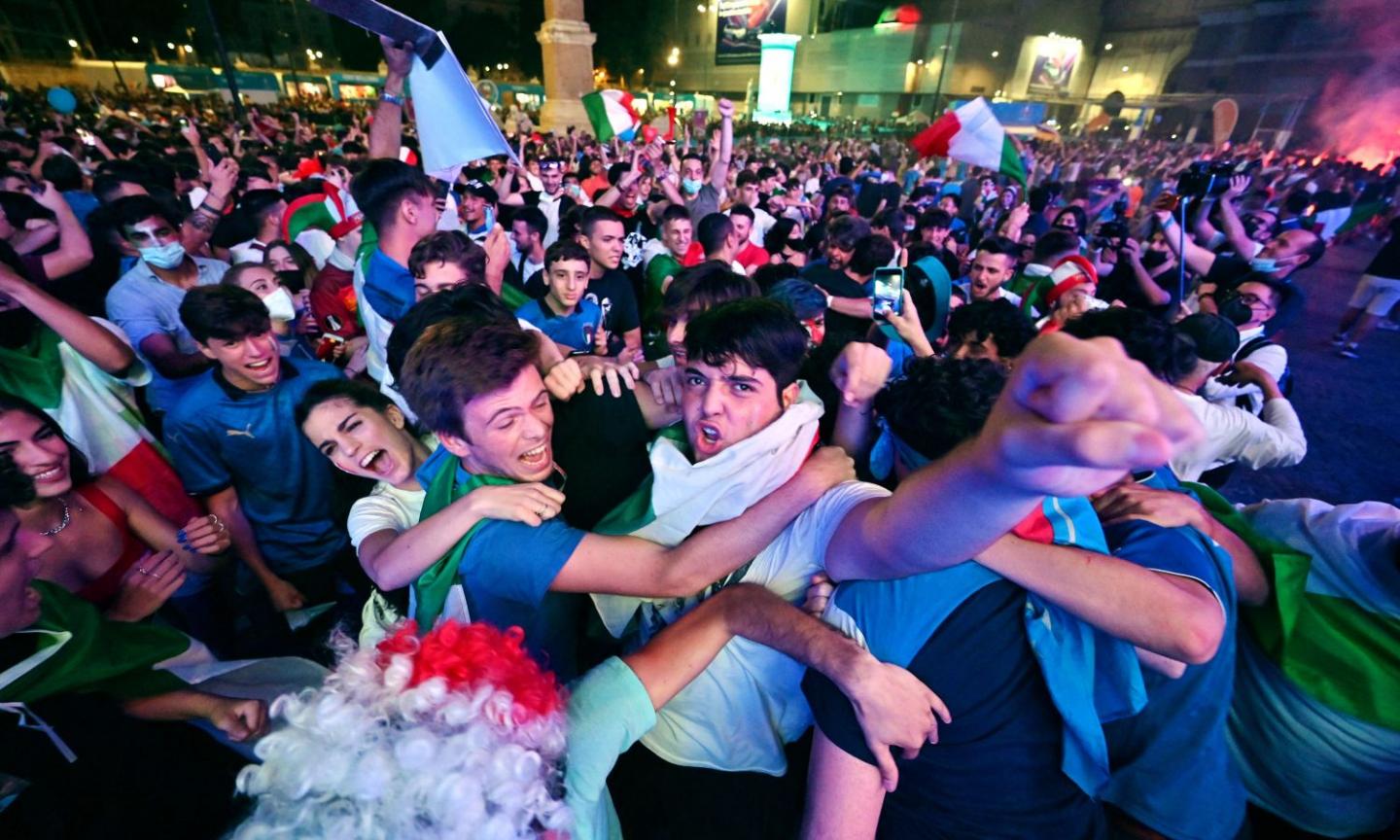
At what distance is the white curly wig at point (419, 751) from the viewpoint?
1043mm

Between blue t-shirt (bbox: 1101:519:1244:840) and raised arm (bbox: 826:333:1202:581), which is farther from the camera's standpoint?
blue t-shirt (bbox: 1101:519:1244:840)

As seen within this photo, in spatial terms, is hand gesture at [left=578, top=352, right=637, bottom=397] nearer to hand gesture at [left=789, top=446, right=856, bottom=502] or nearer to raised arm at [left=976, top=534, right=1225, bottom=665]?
hand gesture at [left=789, top=446, right=856, bottom=502]

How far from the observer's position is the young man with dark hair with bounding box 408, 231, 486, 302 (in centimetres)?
304

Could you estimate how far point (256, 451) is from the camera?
8.98ft

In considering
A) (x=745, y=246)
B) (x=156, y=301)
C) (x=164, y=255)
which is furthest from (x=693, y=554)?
(x=745, y=246)

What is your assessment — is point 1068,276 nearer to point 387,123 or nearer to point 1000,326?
point 1000,326

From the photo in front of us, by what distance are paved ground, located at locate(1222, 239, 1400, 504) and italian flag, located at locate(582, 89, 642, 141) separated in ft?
29.7

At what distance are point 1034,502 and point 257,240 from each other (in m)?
6.64

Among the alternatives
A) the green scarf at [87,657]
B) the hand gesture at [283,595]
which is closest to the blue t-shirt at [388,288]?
the hand gesture at [283,595]

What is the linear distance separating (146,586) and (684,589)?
90.4 inches

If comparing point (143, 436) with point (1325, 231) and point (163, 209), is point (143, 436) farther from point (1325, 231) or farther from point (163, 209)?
point (1325, 231)

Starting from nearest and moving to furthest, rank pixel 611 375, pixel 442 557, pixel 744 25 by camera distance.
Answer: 1. pixel 442 557
2. pixel 611 375
3. pixel 744 25

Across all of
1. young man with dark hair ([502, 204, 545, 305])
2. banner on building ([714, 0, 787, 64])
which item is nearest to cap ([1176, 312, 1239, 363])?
young man with dark hair ([502, 204, 545, 305])

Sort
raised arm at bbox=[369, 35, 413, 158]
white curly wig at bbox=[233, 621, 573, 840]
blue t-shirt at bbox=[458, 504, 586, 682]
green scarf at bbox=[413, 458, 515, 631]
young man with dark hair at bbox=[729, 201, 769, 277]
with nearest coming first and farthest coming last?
white curly wig at bbox=[233, 621, 573, 840]
blue t-shirt at bbox=[458, 504, 586, 682]
green scarf at bbox=[413, 458, 515, 631]
raised arm at bbox=[369, 35, 413, 158]
young man with dark hair at bbox=[729, 201, 769, 277]
